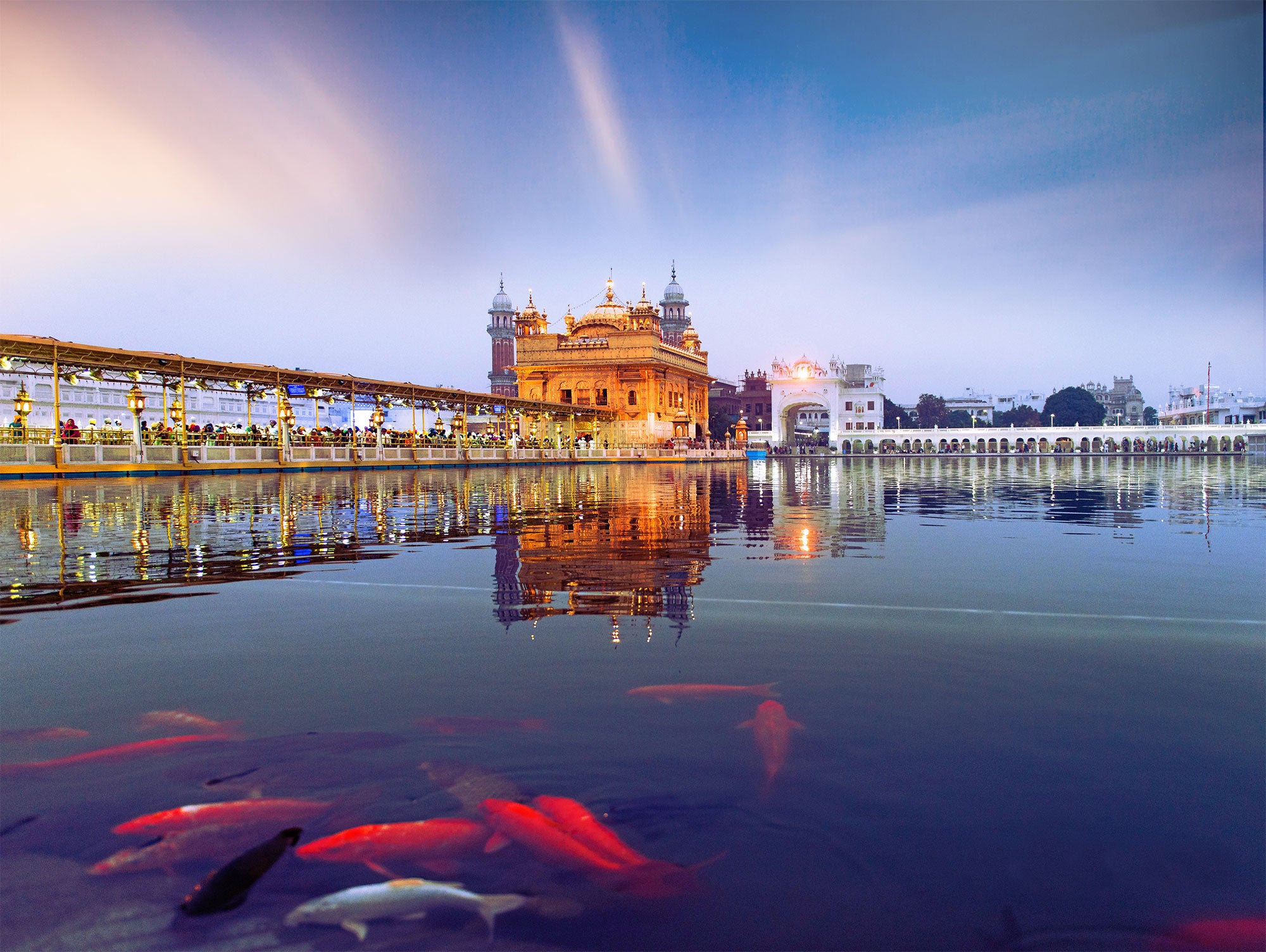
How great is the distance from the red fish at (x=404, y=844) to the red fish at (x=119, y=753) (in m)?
1.00

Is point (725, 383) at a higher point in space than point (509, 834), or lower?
higher

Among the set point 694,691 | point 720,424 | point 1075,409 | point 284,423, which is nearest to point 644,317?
point 720,424

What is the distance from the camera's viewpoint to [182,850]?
211 cm

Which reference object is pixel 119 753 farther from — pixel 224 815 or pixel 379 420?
pixel 379 420

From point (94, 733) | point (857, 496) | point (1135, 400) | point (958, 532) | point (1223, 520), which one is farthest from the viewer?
point (1135, 400)

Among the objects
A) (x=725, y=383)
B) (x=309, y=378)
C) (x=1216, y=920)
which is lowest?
(x=1216, y=920)

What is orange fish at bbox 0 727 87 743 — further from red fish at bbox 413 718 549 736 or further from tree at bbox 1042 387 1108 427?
tree at bbox 1042 387 1108 427

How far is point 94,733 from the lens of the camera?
2918 mm

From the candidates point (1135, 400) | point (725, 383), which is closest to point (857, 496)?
point (725, 383)

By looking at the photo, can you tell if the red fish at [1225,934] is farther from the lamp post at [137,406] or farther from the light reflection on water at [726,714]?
the lamp post at [137,406]

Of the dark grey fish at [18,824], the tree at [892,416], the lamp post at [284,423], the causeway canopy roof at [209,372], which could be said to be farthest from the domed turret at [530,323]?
the dark grey fish at [18,824]

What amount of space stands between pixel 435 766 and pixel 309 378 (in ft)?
111

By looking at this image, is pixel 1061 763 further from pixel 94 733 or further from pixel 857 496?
pixel 857 496

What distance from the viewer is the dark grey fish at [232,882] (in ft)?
6.10
